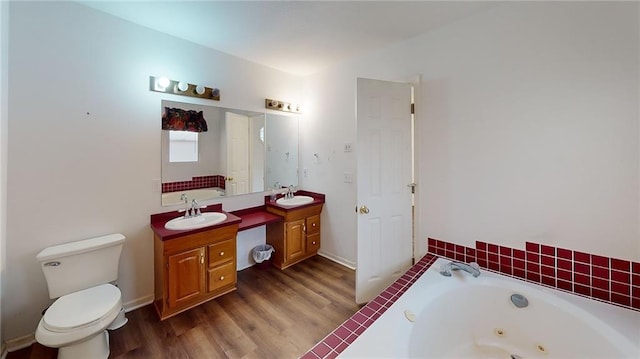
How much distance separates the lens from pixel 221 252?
7.61 ft

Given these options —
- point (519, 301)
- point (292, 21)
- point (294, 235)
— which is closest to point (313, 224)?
point (294, 235)

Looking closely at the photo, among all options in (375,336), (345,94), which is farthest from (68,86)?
(375,336)

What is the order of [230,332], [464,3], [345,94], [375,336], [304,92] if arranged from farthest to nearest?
[304,92]
[345,94]
[230,332]
[464,3]
[375,336]

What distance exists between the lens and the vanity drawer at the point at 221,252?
7.42 feet

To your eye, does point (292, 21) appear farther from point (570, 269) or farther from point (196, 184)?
point (570, 269)

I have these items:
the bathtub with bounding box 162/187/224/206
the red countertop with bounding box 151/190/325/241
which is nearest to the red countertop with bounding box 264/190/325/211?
the red countertop with bounding box 151/190/325/241

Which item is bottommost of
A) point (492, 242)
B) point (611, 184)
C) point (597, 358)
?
point (597, 358)

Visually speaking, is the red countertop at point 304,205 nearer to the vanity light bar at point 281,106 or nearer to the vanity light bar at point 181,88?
the vanity light bar at point 281,106

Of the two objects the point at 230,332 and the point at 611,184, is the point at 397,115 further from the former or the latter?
the point at 230,332

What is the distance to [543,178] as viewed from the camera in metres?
1.68

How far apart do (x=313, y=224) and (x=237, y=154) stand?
1325 mm

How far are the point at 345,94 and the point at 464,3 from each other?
1406 mm

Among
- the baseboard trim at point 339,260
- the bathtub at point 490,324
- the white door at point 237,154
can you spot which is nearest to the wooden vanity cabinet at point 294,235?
the baseboard trim at point 339,260

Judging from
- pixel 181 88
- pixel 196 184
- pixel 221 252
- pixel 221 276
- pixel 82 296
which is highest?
pixel 181 88
